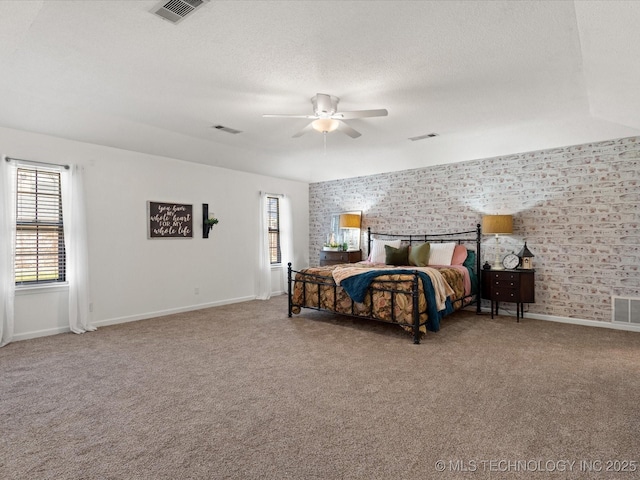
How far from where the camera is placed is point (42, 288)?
15.3ft

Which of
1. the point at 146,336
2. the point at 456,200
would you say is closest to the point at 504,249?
the point at 456,200

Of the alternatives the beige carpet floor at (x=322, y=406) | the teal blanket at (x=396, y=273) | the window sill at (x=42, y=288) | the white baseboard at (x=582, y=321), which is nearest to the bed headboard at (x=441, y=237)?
the white baseboard at (x=582, y=321)

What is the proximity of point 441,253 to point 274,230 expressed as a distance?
3.44 meters

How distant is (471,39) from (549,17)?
1.64 ft

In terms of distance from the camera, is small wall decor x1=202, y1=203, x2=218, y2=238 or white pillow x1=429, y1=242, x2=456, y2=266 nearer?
white pillow x1=429, y1=242, x2=456, y2=266

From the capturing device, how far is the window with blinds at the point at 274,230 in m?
7.70

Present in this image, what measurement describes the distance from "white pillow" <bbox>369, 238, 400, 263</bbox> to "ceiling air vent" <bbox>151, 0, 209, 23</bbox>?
15.8ft

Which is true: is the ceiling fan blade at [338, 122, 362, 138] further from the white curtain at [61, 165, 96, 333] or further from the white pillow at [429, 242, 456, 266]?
the white curtain at [61, 165, 96, 333]

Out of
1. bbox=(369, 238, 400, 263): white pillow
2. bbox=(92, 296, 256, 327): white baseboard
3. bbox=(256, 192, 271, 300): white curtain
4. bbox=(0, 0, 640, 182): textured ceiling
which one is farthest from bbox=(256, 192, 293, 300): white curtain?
bbox=(0, 0, 640, 182): textured ceiling

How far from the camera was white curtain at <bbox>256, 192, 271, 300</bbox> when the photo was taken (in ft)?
23.6

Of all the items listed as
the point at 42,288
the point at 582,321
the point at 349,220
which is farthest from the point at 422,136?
the point at 42,288

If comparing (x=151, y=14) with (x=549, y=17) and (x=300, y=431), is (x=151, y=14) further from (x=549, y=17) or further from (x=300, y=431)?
(x=300, y=431)

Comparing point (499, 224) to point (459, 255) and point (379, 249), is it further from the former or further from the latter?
point (379, 249)

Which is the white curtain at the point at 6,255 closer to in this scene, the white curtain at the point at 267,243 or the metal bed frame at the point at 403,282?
the metal bed frame at the point at 403,282
